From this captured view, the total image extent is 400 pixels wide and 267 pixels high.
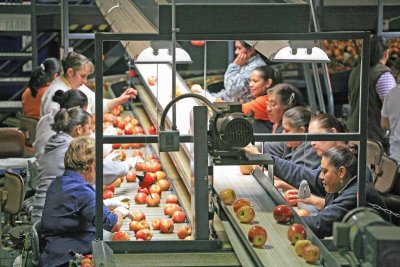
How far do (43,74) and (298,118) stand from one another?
13.7ft

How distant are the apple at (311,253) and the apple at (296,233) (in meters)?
0.20

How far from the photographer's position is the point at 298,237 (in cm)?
436

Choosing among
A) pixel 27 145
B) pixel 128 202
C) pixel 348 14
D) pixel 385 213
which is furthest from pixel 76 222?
pixel 348 14

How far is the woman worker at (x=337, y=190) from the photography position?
5.17 m

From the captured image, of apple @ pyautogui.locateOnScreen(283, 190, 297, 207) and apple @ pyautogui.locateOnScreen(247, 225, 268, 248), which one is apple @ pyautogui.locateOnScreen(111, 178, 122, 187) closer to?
apple @ pyautogui.locateOnScreen(283, 190, 297, 207)

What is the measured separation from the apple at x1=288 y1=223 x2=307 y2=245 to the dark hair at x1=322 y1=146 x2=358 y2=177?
998mm

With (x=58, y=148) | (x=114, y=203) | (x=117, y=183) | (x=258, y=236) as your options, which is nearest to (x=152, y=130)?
(x=117, y=183)

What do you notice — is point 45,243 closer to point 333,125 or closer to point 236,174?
point 236,174

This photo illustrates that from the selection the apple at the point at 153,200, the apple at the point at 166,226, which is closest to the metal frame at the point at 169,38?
the apple at the point at 166,226

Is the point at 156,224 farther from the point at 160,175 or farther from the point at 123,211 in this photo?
the point at 160,175

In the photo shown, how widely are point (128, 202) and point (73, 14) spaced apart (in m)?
6.72

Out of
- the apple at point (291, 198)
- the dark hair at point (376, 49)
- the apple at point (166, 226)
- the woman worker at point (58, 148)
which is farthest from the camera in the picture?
the dark hair at point (376, 49)

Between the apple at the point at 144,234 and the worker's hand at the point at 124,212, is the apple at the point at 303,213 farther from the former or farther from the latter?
the worker's hand at the point at 124,212

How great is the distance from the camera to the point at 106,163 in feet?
20.7
